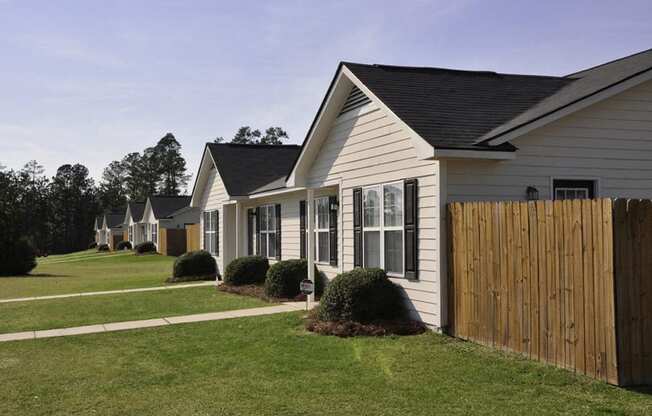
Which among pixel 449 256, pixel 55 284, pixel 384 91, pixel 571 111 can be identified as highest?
pixel 384 91

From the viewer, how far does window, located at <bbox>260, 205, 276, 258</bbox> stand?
20047mm

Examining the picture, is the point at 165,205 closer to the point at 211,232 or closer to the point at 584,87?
the point at 211,232

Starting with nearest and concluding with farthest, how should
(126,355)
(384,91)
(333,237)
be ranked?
(126,355), (384,91), (333,237)

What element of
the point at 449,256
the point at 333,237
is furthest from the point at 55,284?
the point at 449,256

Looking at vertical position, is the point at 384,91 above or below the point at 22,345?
above

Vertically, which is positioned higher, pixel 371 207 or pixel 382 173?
pixel 382 173

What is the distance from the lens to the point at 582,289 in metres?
7.19

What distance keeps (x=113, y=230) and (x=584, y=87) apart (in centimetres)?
7294

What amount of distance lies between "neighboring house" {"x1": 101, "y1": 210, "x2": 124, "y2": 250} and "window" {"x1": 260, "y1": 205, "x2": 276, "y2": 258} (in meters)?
56.7

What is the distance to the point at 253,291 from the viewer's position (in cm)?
1786

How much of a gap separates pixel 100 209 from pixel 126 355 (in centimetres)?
9847

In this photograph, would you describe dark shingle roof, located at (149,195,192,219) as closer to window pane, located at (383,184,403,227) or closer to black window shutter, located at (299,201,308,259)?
→ black window shutter, located at (299,201,308,259)

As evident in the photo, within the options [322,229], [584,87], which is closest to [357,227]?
[322,229]

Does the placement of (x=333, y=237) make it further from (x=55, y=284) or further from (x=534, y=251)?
(x=55, y=284)
